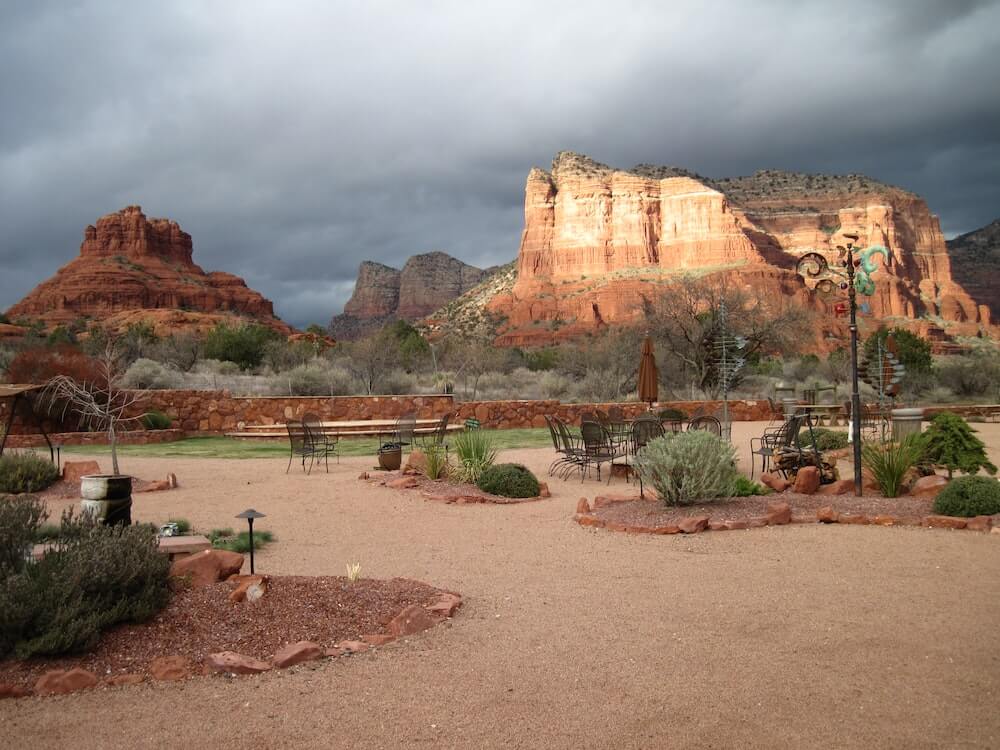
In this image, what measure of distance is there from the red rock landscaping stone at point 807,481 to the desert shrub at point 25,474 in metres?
10.7

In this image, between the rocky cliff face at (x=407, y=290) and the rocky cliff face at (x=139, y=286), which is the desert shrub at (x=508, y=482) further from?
the rocky cliff face at (x=407, y=290)

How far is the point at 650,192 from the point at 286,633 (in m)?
106

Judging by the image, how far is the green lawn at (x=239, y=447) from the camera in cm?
1695

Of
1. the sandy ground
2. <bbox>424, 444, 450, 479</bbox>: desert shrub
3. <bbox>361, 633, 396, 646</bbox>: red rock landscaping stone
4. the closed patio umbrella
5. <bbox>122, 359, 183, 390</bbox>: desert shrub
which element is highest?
<bbox>122, 359, 183, 390</bbox>: desert shrub

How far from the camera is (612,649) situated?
4441 mm

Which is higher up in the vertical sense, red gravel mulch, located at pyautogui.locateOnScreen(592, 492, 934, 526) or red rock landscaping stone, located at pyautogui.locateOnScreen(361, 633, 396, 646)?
red gravel mulch, located at pyautogui.locateOnScreen(592, 492, 934, 526)

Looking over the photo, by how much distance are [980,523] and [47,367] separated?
24535 millimetres

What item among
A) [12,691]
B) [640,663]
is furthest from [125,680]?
[640,663]

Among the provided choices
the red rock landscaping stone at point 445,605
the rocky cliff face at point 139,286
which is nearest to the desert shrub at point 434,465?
the red rock landscaping stone at point 445,605

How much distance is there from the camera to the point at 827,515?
26.5 feet

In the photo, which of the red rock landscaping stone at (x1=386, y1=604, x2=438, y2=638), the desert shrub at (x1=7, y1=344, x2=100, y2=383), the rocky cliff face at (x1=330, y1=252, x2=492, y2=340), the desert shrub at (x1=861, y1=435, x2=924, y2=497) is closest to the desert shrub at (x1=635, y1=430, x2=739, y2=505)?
the desert shrub at (x1=861, y1=435, x2=924, y2=497)

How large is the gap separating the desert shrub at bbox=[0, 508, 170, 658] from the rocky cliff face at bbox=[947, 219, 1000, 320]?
14293 centimetres

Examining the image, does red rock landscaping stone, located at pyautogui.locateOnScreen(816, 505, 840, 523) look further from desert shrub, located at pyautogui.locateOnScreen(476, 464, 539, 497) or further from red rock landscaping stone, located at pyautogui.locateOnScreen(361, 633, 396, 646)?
red rock landscaping stone, located at pyautogui.locateOnScreen(361, 633, 396, 646)

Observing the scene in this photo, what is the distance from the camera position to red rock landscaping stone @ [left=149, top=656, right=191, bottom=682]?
4.04 meters
